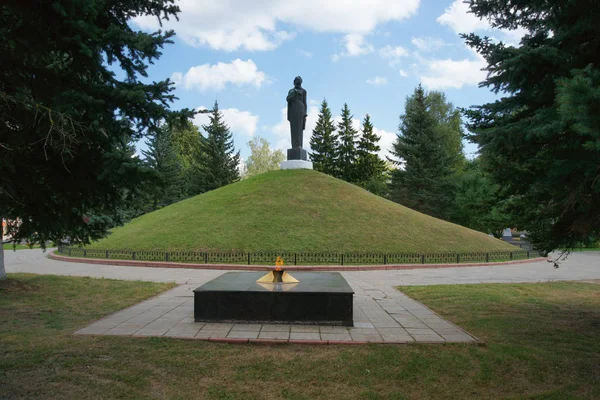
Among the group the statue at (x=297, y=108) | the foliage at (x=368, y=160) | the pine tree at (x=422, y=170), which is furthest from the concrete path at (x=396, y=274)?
the foliage at (x=368, y=160)

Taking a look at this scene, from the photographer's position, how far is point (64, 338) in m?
5.79

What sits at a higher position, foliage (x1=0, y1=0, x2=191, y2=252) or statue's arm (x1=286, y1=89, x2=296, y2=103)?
statue's arm (x1=286, y1=89, x2=296, y2=103)

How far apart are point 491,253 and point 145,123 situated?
17.4m

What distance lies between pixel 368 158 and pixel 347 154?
2.79 metres

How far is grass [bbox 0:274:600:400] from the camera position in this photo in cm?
414

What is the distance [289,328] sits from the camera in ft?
20.9

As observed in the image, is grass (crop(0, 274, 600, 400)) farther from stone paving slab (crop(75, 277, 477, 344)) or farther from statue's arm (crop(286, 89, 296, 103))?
statue's arm (crop(286, 89, 296, 103))

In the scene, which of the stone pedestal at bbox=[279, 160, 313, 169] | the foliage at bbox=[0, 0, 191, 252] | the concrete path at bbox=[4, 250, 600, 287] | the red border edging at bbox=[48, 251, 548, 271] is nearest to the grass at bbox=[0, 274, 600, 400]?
the foliage at bbox=[0, 0, 191, 252]

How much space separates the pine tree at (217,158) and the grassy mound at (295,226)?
766 inches

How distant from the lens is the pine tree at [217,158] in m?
45.9

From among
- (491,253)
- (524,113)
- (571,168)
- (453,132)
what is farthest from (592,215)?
(453,132)

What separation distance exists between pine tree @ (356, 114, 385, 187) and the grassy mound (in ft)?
83.2

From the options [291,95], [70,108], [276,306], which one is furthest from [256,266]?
[291,95]

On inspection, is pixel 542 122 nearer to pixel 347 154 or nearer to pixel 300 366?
pixel 300 366
